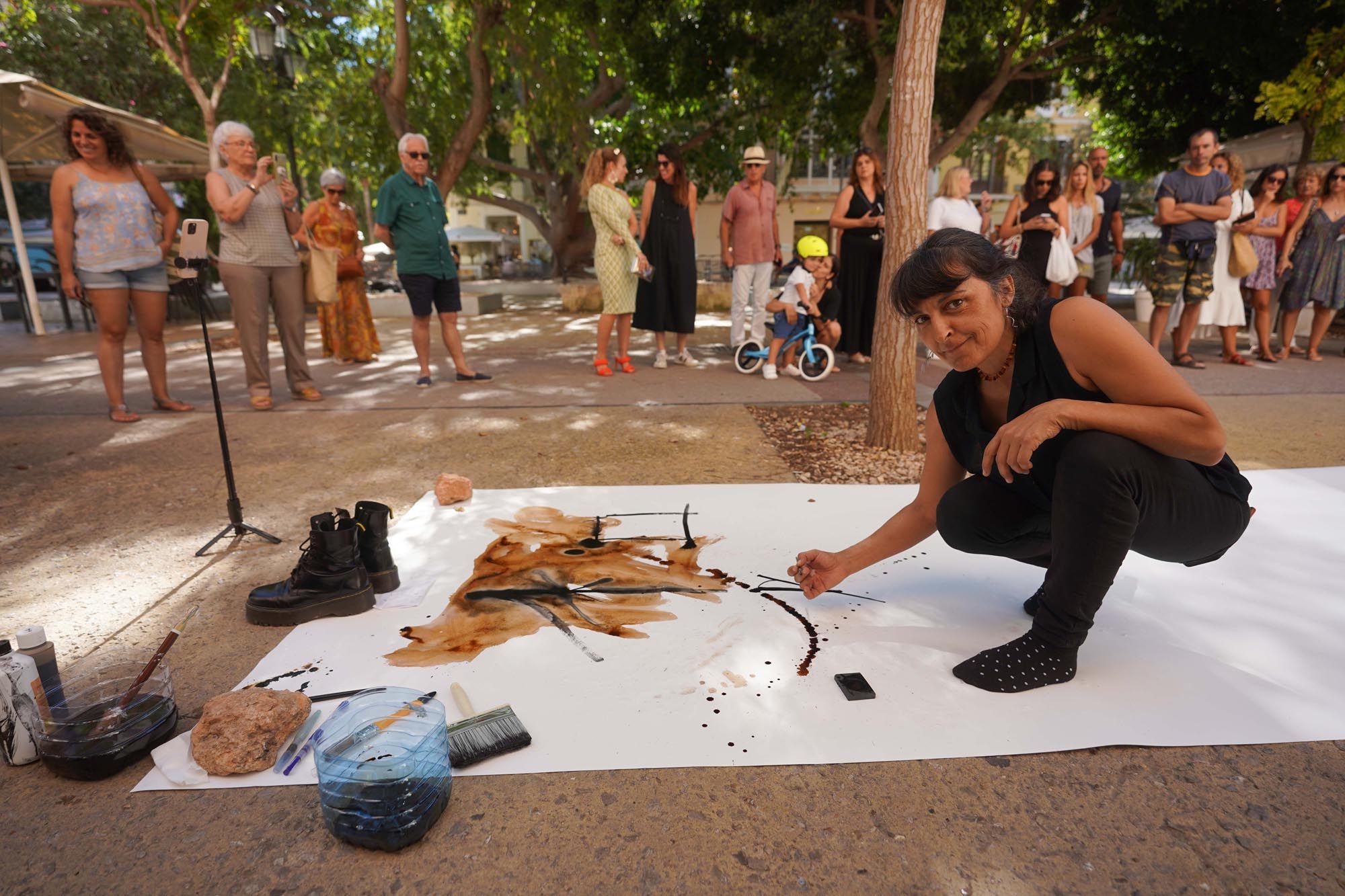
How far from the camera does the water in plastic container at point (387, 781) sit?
1.38 metres

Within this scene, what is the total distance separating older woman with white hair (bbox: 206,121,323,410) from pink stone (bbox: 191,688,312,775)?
12.2 feet

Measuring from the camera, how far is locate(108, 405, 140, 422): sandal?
15.7 ft

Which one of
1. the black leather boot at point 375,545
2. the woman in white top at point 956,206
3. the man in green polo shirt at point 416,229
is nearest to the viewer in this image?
the black leather boot at point 375,545

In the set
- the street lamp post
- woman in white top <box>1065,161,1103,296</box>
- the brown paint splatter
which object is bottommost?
the brown paint splatter

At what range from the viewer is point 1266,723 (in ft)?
5.46

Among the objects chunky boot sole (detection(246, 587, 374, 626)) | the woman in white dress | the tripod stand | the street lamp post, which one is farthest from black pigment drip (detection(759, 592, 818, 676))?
the street lamp post

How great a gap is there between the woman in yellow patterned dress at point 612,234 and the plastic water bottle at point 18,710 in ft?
14.8

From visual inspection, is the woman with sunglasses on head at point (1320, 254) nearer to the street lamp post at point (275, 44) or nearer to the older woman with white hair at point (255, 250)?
the older woman with white hair at point (255, 250)

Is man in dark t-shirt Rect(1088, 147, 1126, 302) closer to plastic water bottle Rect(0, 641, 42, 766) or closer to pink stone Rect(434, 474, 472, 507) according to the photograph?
pink stone Rect(434, 474, 472, 507)

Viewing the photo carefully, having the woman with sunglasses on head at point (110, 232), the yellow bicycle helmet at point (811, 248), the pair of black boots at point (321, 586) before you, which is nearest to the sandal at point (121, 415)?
the woman with sunglasses on head at point (110, 232)

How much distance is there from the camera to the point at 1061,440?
1.75 meters

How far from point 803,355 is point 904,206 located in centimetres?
219

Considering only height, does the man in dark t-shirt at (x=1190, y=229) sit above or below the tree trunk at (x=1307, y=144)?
below

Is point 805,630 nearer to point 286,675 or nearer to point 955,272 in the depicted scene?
point 955,272
